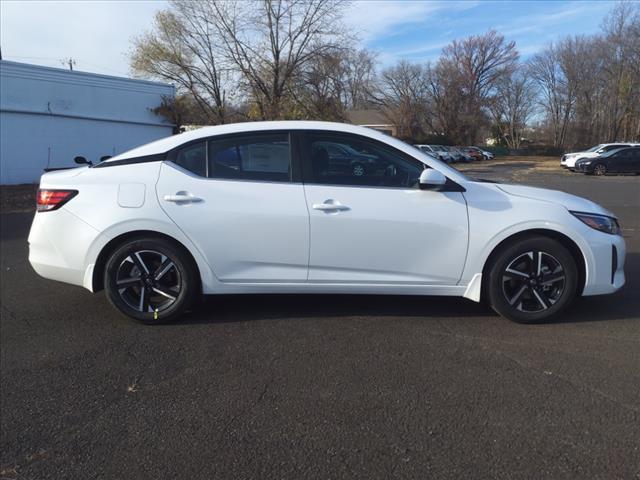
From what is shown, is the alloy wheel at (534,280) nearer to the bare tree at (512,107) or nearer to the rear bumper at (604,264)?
the rear bumper at (604,264)

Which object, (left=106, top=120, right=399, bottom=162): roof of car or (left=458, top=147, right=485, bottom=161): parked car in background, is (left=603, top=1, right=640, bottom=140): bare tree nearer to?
(left=458, top=147, right=485, bottom=161): parked car in background

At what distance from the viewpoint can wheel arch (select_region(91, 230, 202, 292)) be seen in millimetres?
4152

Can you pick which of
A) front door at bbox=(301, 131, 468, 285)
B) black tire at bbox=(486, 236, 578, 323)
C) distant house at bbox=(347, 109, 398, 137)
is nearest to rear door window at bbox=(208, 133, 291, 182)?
front door at bbox=(301, 131, 468, 285)

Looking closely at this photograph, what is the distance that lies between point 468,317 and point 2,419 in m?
3.38

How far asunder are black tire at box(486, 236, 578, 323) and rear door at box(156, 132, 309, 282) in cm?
156

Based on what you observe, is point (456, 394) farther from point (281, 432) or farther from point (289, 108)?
point (289, 108)

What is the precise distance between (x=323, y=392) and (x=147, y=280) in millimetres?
1888

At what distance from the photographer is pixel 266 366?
349 cm

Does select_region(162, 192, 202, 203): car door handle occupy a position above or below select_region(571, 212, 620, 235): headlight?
above

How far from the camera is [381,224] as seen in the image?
3998 millimetres

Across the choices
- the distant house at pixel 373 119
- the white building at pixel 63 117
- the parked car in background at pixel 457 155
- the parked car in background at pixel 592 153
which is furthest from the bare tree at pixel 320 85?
the distant house at pixel 373 119

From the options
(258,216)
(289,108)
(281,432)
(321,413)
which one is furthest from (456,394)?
(289,108)

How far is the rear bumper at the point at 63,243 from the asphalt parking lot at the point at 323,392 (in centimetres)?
46

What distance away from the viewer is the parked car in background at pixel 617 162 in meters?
26.8
